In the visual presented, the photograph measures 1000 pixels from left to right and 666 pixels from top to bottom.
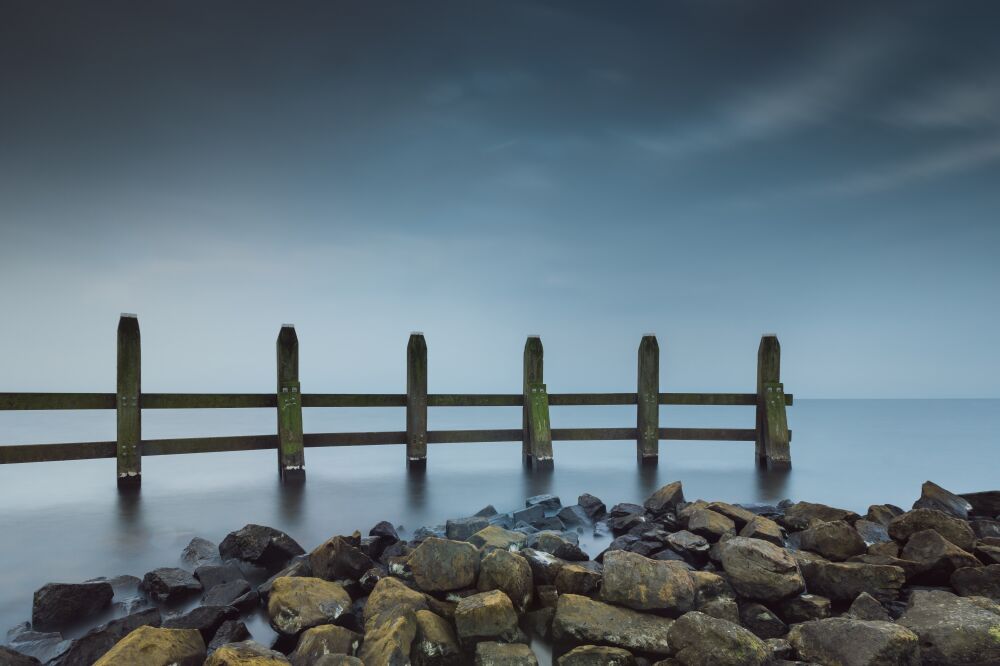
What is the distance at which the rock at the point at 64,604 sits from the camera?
4.32m

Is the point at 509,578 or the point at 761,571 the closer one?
the point at 509,578

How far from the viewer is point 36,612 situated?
4.35 m

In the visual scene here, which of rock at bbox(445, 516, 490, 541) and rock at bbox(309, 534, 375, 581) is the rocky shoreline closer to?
rock at bbox(309, 534, 375, 581)

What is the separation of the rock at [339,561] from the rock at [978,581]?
13.9 feet

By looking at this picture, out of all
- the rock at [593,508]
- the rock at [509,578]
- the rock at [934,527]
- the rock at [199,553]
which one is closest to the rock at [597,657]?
the rock at [509,578]

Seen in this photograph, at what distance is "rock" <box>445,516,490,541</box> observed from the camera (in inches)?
229

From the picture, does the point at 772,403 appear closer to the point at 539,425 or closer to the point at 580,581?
the point at 539,425

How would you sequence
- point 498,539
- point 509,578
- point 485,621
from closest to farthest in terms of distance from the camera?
1. point 485,621
2. point 509,578
3. point 498,539

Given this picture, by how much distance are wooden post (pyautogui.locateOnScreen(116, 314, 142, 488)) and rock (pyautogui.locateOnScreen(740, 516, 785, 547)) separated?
25.2 ft

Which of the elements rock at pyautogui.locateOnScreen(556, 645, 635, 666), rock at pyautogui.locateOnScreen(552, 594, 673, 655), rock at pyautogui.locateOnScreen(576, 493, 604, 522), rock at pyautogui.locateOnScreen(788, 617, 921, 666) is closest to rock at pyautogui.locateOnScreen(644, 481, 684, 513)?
rock at pyautogui.locateOnScreen(576, 493, 604, 522)

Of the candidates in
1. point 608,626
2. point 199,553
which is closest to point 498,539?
point 608,626

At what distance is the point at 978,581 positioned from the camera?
4418 mm

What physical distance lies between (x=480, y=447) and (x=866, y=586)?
13208 millimetres

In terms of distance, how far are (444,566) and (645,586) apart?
1.32 metres
